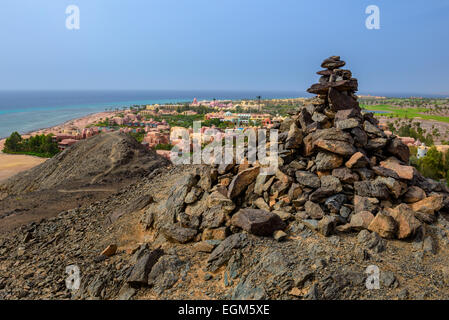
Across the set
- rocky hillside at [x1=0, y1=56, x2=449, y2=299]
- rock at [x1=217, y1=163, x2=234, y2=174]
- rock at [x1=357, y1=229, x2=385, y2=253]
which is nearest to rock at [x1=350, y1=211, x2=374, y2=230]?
rocky hillside at [x1=0, y1=56, x2=449, y2=299]

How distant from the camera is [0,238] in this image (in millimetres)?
11117

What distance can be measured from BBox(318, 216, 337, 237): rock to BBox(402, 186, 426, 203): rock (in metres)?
2.79

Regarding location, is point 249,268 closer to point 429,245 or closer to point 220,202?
point 220,202

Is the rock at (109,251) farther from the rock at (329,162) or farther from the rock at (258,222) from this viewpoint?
the rock at (329,162)

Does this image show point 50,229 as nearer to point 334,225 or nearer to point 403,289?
point 334,225

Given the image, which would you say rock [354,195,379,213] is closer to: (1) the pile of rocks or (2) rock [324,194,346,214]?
(1) the pile of rocks

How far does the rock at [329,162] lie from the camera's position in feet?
28.2

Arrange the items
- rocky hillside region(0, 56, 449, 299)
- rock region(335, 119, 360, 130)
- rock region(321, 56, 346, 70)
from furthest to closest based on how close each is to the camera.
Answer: rock region(321, 56, 346, 70) → rock region(335, 119, 360, 130) → rocky hillside region(0, 56, 449, 299)

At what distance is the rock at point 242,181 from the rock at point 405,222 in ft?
12.8

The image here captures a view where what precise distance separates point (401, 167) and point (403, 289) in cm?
427

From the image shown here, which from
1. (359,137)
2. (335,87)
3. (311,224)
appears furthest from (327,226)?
(335,87)

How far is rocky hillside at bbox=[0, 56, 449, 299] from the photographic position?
6250mm
